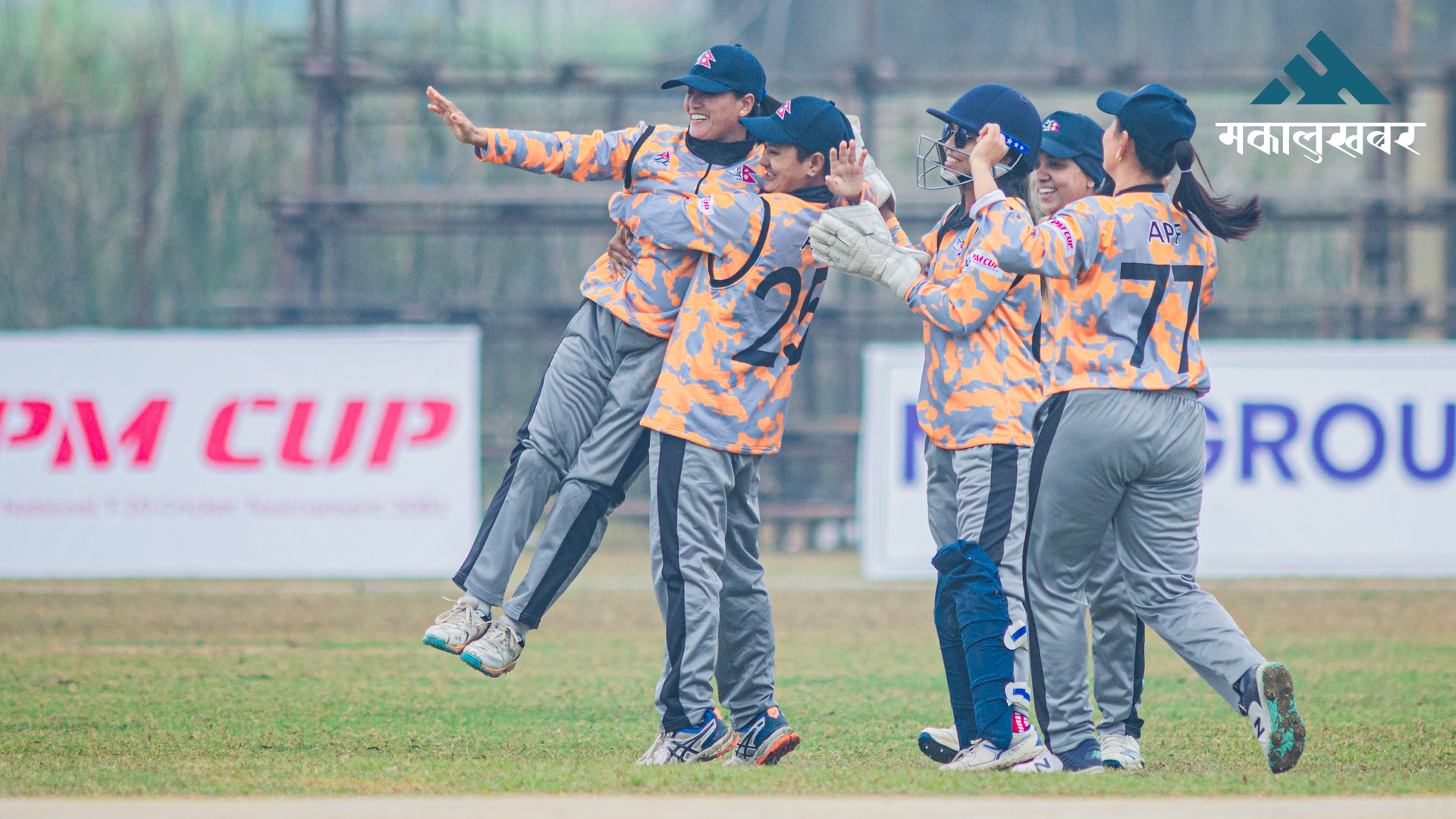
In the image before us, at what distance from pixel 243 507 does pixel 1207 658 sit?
26.4 feet

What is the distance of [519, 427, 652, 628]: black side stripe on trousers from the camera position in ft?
17.4

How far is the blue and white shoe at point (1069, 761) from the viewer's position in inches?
186

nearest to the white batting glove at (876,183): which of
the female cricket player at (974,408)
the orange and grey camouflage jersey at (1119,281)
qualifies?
the female cricket player at (974,408)

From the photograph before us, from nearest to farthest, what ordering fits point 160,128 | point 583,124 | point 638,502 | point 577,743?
point 577,743
point 638,502
point 583,124
point 160,128

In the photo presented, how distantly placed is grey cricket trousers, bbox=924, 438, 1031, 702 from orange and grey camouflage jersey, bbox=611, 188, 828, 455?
59 cm

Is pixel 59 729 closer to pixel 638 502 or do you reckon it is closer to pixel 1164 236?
pixel 1164 236

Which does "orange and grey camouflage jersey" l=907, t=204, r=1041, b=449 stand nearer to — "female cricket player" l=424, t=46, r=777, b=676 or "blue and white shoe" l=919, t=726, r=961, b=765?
"female cricket player" l=424, t=46, r=777, b=676

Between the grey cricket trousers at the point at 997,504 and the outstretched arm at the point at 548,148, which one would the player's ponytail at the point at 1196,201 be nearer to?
the grey cricket trousers at the point at 997,504

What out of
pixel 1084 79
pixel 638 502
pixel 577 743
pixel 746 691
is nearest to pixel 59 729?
pixel 577 743

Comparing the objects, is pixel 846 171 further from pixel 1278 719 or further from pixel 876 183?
pixel 1278 719

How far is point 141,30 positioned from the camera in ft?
62.4

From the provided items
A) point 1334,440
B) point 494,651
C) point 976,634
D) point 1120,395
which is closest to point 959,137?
point 1120,395

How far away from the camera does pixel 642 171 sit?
543 cm

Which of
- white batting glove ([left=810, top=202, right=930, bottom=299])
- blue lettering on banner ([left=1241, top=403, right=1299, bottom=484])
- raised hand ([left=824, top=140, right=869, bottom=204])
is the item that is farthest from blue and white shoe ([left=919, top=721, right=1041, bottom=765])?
blue lettering on banner ([left=1241, top=403, right=1299, bottom=484])
